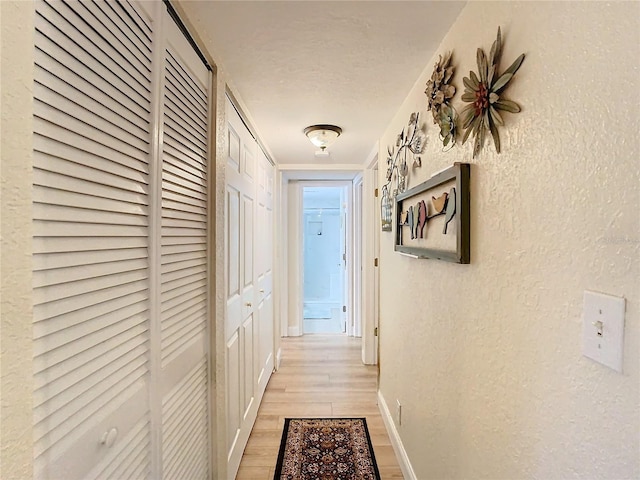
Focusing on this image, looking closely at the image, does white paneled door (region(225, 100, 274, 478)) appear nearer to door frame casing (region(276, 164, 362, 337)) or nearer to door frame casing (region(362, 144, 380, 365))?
door frame casing (region(362, 144, 380, 365))

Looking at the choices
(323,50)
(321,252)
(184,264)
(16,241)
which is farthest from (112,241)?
(321,252)

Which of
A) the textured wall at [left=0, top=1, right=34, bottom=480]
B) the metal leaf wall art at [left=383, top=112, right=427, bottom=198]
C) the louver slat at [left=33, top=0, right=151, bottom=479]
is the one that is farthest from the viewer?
the metal leaf wall art at [left=383, top=112, right=427, bottom=198]

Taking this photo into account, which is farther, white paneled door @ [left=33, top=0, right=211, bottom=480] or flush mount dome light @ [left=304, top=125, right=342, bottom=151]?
flush mount dome light @ [left=304, top=125, right=342, bottom=151]

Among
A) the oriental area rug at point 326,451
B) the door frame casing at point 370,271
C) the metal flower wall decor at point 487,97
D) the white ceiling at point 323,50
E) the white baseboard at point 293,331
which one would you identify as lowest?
the oriental area rug at point 326,451

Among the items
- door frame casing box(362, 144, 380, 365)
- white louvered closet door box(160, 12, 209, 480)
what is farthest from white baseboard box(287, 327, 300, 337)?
white louvered closet door box(160, 12, 209, 480)

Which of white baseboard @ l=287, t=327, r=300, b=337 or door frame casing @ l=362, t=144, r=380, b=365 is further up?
door frame casing @ l=362, t=144, r=380, b=365

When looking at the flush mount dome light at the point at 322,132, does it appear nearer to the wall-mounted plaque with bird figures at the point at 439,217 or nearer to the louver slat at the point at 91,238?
the wall-mounted plaque with bird figures at the point at 439,217

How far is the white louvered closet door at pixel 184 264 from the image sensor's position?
42.1 inches

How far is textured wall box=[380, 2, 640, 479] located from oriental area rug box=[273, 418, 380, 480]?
2.66 ft

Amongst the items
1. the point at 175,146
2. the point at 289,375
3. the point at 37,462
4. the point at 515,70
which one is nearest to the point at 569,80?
the point at 515,70

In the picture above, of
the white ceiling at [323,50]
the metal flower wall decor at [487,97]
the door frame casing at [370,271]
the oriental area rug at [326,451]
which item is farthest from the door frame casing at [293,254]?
the metal flower wall decor at [487,97]

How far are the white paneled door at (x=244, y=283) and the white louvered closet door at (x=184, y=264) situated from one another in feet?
1.14

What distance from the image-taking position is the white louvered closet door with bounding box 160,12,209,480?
107 cm

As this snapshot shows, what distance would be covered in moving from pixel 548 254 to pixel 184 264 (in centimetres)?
107
